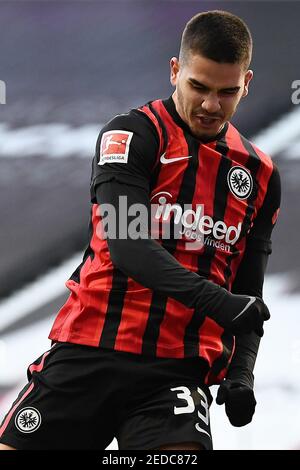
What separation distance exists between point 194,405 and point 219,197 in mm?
426

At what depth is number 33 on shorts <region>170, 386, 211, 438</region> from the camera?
1.65 m

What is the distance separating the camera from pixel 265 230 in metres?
1.94

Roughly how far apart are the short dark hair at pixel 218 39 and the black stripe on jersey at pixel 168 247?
0.17 m

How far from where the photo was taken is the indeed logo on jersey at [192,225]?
1752 millimetres

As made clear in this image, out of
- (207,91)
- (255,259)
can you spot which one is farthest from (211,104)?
(255,259)

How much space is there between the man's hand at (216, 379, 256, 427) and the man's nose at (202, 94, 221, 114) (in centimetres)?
55

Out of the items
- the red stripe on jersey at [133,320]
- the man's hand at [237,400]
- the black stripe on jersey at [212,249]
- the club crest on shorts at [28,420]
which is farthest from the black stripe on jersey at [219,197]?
the club crest on shorts at [28,420]

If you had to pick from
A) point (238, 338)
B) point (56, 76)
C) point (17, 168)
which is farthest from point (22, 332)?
point (238, 338)

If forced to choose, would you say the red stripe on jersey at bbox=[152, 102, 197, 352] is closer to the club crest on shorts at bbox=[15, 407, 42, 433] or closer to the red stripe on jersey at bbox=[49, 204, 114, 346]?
the red stripe on jersey at bbox=[49, 204, 114, 346]

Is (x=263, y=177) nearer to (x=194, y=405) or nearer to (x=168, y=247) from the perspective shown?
(x=168, y=247)

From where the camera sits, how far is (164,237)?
1750 millimetres

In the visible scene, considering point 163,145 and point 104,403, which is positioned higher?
point 163,145

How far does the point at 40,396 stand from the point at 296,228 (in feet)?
4.27

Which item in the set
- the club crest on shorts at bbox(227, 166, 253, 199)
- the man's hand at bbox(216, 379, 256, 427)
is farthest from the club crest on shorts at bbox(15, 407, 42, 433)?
the club crest on shorts at bbox(227, 166, 253, 199)
